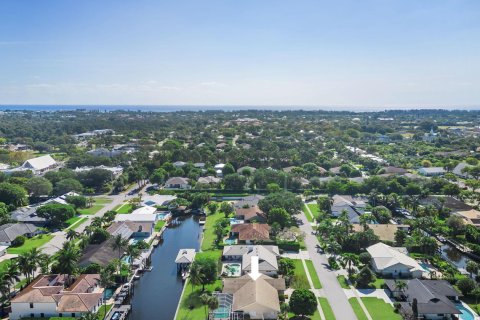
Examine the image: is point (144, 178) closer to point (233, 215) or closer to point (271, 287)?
point (233, 215)

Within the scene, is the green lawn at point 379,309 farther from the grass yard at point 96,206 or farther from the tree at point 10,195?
the tree at point 10,195

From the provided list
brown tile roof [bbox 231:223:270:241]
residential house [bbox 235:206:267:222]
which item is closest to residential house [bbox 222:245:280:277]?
brown tile roof [bbox 231:223:270:241]

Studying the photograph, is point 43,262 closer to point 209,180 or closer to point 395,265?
point 395,265

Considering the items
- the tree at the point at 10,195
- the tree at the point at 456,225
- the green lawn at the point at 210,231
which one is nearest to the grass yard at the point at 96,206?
the tree at the point at 10,195

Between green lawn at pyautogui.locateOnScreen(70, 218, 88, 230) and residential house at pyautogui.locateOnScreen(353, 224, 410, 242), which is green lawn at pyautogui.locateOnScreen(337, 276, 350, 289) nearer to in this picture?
residential house at pyautogui.locateOnScreen(353, 224, 410, 242)

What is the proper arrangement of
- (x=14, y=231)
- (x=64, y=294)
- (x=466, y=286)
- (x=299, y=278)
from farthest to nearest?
1. (x=14, y=231)
2. (x=299, y=278)
3. (x=466, y=286)
4. (x=64, y=294)

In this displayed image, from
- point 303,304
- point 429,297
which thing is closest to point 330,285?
point 303,304
